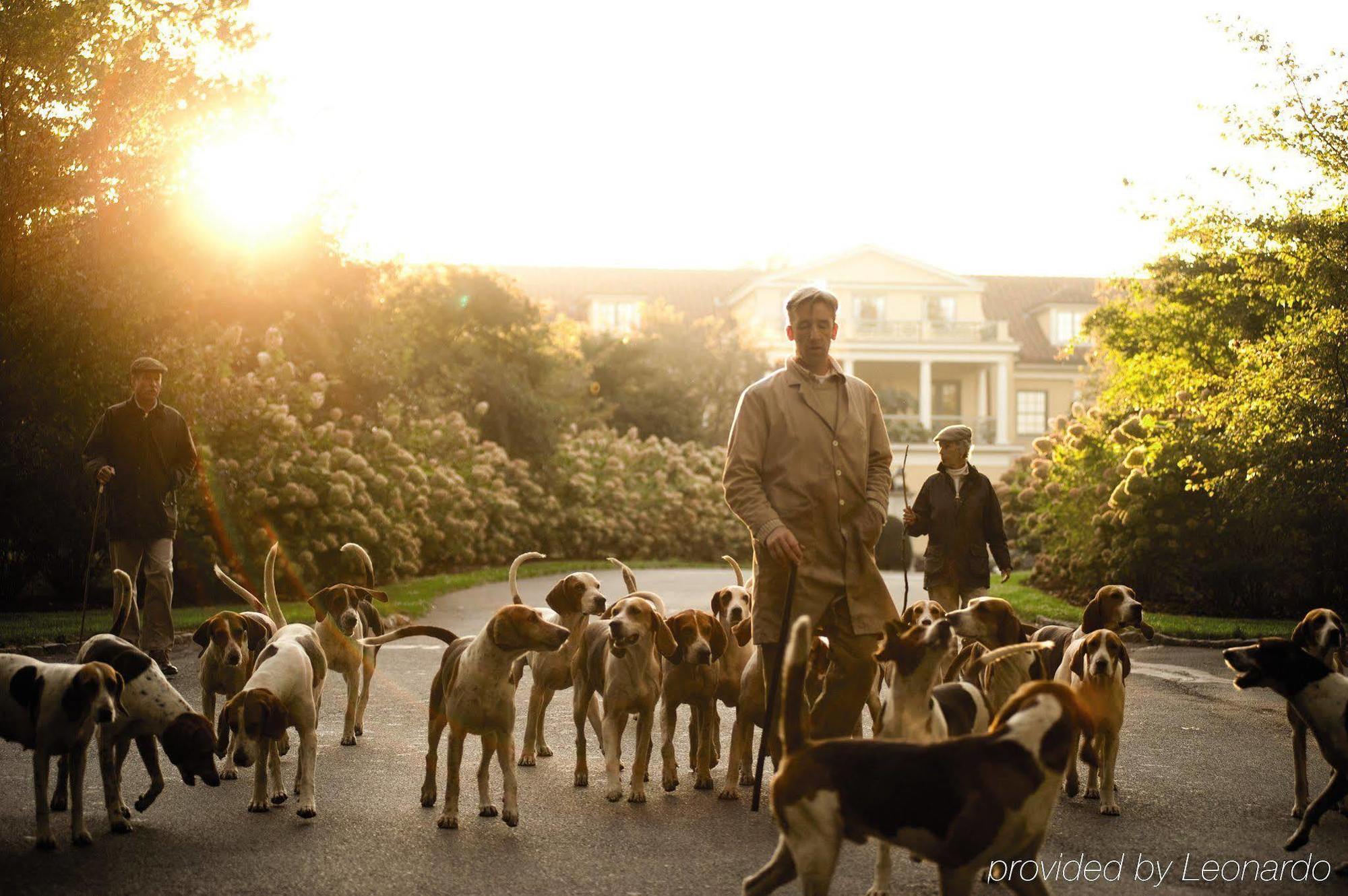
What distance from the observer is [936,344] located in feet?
185

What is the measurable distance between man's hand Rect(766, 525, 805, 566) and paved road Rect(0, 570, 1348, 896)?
1.24m

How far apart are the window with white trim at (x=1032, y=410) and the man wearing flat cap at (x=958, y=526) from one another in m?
51.3

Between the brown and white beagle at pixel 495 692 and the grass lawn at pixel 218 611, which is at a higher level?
the brown and white beagle at pixel 495 692

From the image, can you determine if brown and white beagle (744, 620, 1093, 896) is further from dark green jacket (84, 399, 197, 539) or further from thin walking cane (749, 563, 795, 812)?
dark green jacket (84, 399, 197, 539)

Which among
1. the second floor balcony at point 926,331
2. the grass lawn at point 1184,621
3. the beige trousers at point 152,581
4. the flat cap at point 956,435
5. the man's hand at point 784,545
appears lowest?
the grass lawn at point 1184,621

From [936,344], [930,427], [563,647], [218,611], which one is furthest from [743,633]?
[936,344]

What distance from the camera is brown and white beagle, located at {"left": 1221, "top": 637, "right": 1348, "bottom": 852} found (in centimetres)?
586

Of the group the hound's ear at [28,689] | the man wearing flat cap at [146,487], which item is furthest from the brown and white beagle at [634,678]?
the man wearing flat cap at [146,487]

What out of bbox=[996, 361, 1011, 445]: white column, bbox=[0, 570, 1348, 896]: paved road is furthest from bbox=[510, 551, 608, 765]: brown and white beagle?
bbox=[996, 361, 1011, 445]: white column

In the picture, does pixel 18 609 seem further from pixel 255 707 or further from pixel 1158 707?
pixel 1158 707

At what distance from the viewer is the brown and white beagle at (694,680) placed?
278 inches

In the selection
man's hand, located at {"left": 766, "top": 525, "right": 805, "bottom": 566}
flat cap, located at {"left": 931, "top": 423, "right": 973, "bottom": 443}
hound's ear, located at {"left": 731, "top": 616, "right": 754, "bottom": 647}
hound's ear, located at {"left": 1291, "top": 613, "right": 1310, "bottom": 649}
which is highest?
flat cap, located at {"left": 931, "top": 423, "right": 973, "bottom": 443}

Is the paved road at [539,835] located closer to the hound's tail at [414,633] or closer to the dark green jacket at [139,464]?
the hound's tail at [414,633]

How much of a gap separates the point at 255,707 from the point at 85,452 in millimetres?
5296
